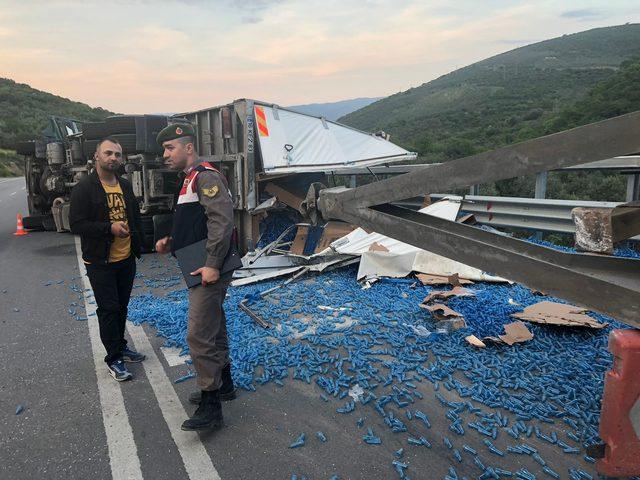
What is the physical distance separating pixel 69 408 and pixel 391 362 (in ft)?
8.32

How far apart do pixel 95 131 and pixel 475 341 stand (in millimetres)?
8676

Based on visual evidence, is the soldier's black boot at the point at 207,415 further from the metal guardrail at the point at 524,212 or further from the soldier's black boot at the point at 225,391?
the metal guardrail at the point at 524,212

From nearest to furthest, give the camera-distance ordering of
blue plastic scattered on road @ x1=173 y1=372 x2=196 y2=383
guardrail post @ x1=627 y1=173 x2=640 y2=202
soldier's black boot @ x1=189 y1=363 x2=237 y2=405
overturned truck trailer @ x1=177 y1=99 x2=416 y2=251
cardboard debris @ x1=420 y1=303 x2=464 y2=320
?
1. soldier's black boot @ x1=189 y1=363 x2=237 y2=405
2. blue plastic scattered on road @ x1=173 y1=372 x2=196 y2=383
3. cardboard debris @ x1=420 y1=303 x2=464 y2=320
4. guardrail post @ x1=627 y1=173 x2=640 y2=202
5. overturned truck trailer @ x1=177 y1=99 x2=416 y2=251

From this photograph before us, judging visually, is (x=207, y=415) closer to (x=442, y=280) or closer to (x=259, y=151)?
(x=442, y=280)

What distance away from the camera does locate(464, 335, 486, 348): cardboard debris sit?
4.14m

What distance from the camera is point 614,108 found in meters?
27.6

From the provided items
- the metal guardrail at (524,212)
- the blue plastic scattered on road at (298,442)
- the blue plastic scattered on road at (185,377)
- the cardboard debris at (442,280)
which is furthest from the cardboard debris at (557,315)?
the blue plastic scattered on road at (185,377)

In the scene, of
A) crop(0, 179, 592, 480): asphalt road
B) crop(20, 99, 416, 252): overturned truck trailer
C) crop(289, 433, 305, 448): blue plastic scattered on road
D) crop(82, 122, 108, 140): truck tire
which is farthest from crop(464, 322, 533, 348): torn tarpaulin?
crop(82, 122, 108, 140): truck tire

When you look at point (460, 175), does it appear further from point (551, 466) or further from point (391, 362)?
point (391, 362)

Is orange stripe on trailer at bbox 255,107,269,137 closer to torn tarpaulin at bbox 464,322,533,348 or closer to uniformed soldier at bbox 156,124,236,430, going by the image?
uniformed soldier at bbox 156,124,236,430

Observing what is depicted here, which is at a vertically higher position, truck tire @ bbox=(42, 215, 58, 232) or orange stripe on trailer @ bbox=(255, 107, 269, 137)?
orange stripe on trailer @ bbox=(255, 107, 269, 137)

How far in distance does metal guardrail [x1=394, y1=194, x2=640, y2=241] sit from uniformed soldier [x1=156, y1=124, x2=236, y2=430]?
17.1ft

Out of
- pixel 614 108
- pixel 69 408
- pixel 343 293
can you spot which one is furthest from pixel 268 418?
pixel 614 108

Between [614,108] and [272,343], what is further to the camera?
[614,108]
